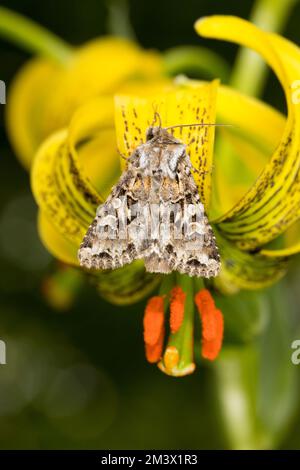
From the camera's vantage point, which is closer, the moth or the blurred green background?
the moth

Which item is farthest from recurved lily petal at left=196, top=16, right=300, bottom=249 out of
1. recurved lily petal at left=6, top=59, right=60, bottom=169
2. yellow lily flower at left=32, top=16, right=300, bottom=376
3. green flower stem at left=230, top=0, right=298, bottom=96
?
recurved lily petal at left=6, top=59, right=60, bottom=169

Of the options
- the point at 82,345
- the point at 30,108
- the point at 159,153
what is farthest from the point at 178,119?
the point at 82,345

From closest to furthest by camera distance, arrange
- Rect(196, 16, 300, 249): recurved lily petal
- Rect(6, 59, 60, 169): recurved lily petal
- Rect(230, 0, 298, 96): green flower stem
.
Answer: Rect(196, 16, 300, 249): recurved lily petal → Rect(230, 0, 298, 96): green flower stem → Rect(6, 59, 60, 169): recurved lily petal

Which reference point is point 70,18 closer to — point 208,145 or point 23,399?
point 23,399

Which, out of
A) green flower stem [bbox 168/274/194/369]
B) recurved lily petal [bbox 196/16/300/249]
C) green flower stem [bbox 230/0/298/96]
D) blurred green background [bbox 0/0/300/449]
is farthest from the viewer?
blurred green background [bbox 0/0/300/449]

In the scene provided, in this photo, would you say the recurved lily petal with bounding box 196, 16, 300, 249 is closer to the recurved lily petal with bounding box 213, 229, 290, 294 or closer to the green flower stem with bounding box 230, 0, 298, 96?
the recurved lily petal with bounding box 213, 229, 290, 294

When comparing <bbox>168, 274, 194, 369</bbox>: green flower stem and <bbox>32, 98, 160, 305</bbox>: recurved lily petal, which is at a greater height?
<bbox>32, 98, 160, 305</bbox>: recurved lily petal

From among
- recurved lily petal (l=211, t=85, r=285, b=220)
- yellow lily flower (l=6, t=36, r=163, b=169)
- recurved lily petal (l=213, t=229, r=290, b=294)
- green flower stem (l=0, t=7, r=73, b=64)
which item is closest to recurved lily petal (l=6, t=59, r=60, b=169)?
yellow lily flower (l=6, t=36, r=163, b=169)

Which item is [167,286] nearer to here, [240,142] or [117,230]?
[117,230]

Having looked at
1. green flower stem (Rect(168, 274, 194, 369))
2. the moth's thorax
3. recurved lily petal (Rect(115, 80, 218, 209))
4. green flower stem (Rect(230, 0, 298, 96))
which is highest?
green flower stem (Rect(230, 0, 298, 96))
